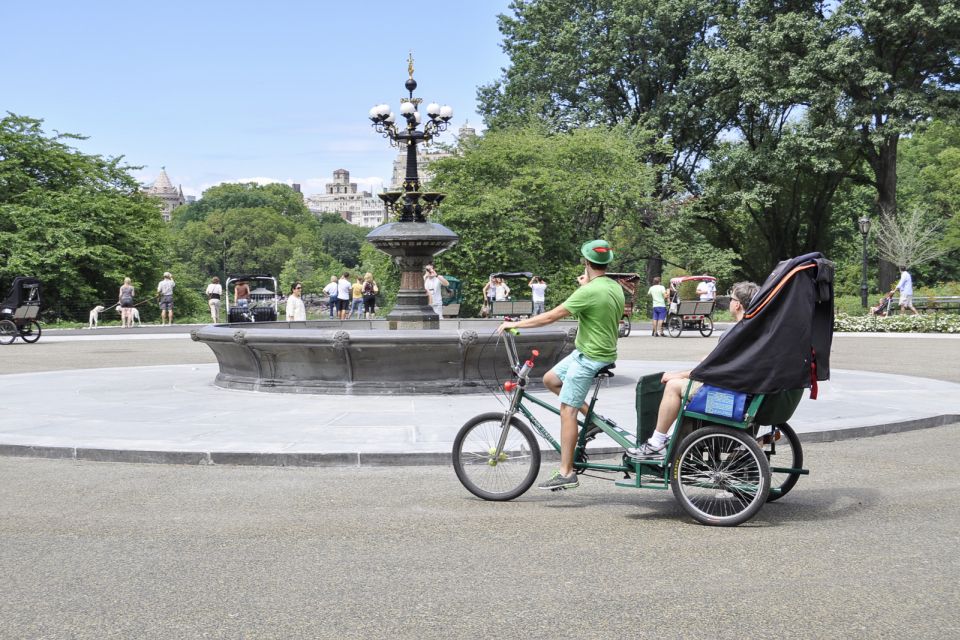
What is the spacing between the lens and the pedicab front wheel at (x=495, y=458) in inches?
255

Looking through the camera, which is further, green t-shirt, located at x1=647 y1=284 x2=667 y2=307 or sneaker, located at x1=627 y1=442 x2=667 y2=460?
green t-shirt, located at x1=647 y1=284 x2=667 y2=307

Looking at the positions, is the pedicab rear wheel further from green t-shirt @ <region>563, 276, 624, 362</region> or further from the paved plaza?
the paved plaza

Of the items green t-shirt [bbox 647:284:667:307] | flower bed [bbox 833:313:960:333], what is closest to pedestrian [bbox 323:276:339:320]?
green t-shirt [bbox 647:284:667:307]

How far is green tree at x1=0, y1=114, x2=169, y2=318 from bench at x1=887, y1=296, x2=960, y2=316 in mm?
31352

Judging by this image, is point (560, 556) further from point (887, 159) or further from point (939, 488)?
point (887, 159)

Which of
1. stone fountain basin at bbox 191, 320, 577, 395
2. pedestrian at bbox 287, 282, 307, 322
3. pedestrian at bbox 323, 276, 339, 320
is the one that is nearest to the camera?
stone fountain basin at bbox 191, 320, 577, 395

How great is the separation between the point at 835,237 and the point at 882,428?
47.0 meters

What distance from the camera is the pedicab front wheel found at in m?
6.48

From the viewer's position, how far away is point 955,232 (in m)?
53.2

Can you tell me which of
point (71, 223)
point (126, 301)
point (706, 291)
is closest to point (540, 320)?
point (706, 291)

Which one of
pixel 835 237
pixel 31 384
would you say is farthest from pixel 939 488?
pixel 835 237

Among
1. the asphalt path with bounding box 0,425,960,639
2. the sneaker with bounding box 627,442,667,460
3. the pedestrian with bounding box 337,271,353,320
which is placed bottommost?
the asphalt path with bounding box 0,425,960,639

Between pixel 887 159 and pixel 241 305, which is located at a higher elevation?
pixel 887 159

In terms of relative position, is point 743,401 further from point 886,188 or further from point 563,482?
point 886,188
